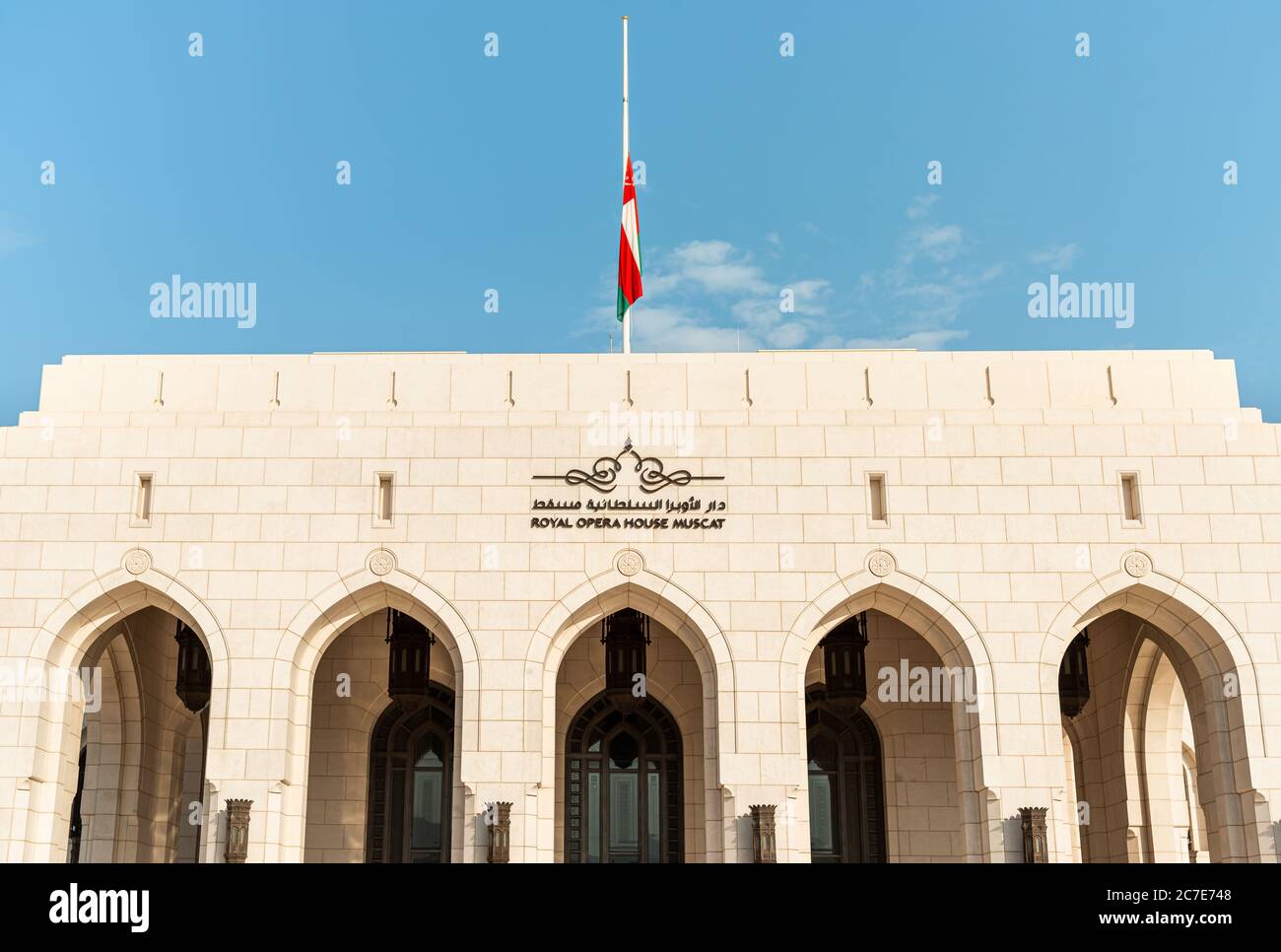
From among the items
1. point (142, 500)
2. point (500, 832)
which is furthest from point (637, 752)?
point (142, 500)

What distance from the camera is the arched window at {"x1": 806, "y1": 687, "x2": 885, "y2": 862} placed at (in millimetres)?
25109

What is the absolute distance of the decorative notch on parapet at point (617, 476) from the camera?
22.3 meters

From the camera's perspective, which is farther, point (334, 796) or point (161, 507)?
point (334, 796)

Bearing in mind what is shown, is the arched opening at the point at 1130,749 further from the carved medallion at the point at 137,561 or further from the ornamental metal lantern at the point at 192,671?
the carved medallion at the point at 137,561

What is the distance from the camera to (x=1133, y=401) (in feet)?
76.8

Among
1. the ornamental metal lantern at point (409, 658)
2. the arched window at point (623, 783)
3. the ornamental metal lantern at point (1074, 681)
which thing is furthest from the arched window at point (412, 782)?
the ornamental metal lantern at point (1074, 681)

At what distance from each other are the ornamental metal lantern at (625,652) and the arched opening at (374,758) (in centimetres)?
269

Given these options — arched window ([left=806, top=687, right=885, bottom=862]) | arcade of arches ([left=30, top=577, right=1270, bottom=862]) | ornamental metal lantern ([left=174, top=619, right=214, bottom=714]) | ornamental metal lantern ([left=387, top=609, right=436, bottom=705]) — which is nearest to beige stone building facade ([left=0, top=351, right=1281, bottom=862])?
arcade of arches ([left=30, top=577, right=1270, bottom=862])

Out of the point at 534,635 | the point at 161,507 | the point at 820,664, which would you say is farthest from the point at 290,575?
the point at 820,664

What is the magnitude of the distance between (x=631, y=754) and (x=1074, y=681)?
781cm

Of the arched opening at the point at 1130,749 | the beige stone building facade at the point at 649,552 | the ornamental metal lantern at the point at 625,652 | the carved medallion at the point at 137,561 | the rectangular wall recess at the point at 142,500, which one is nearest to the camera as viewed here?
the beige stone building facade at the point at 649,552

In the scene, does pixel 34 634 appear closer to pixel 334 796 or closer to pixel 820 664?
pixel 334 796

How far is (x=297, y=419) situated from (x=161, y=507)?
2433 millimetres
